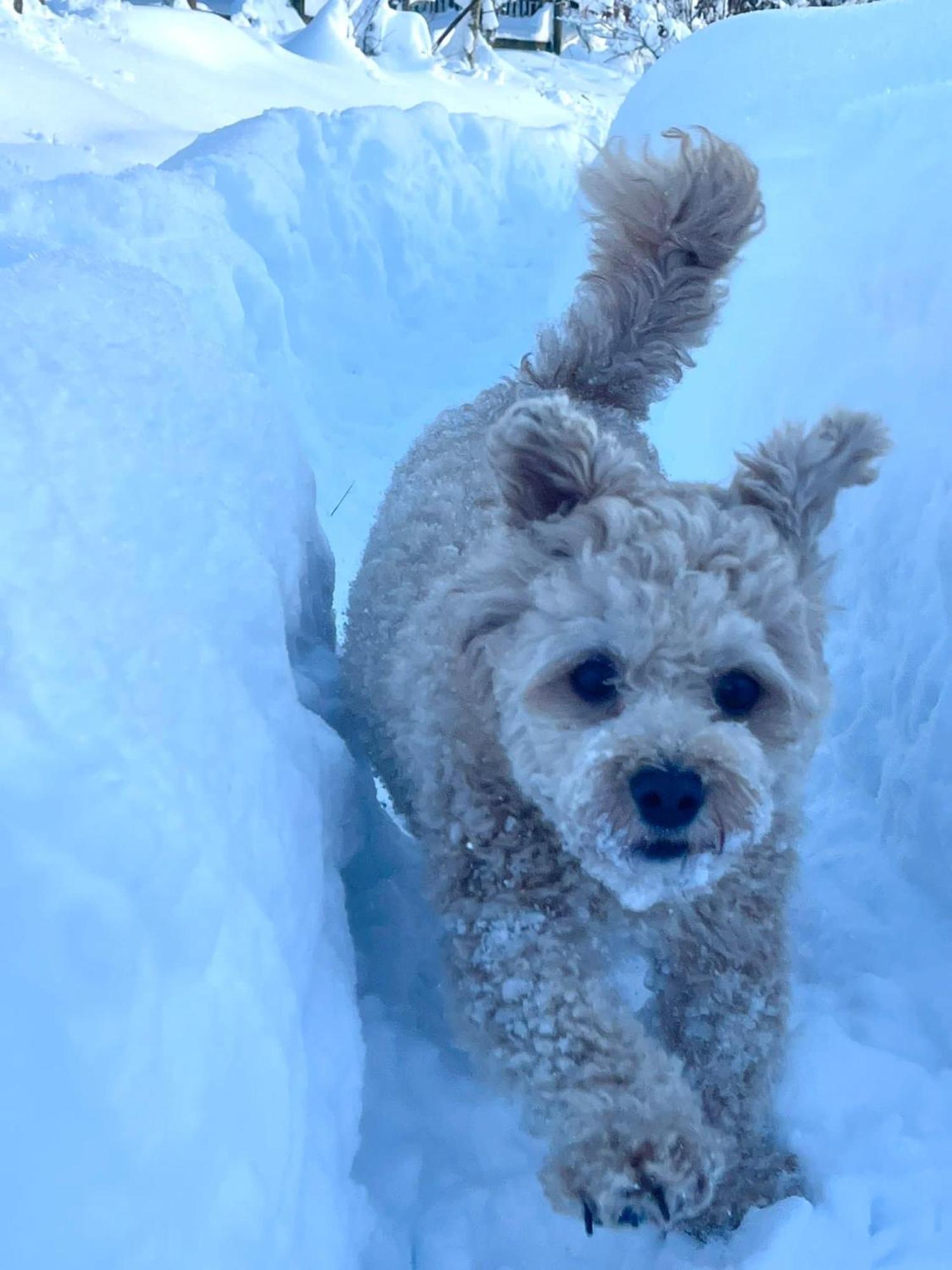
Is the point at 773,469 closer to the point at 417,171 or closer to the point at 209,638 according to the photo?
the point at 209,638

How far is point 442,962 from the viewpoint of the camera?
258 cm

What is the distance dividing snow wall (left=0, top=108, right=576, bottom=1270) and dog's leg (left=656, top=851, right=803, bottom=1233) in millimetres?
800

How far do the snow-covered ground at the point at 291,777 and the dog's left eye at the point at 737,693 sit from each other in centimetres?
77

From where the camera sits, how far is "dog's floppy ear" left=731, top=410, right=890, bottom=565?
8.26 feet

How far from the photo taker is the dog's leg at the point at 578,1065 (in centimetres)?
203

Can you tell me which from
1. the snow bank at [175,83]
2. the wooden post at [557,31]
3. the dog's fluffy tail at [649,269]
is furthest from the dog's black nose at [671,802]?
the wooden post at [557,31]

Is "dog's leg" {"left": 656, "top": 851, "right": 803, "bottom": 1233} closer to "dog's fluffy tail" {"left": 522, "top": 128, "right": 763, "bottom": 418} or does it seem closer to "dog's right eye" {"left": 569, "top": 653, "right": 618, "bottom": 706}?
"dog's right eye" {"left": 569, "top": 653, "right": 618, "bottom": 706}

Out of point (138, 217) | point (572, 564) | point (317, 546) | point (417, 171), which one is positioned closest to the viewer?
point (572, 564)

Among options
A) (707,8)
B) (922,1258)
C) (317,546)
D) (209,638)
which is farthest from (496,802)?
(707,8)

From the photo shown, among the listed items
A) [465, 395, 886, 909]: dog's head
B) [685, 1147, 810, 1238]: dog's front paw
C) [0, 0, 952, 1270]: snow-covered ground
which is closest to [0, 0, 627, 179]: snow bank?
[0, 0, 952, 1270]: snow-covered ground

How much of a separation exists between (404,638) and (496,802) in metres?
0.67

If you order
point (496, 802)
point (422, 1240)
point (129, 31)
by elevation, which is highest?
point (496, 802)

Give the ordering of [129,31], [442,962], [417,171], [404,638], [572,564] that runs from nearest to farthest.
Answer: [572,564] → [442,962] → [404,638] → [417,171] → [129,31]

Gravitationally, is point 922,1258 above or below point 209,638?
below
